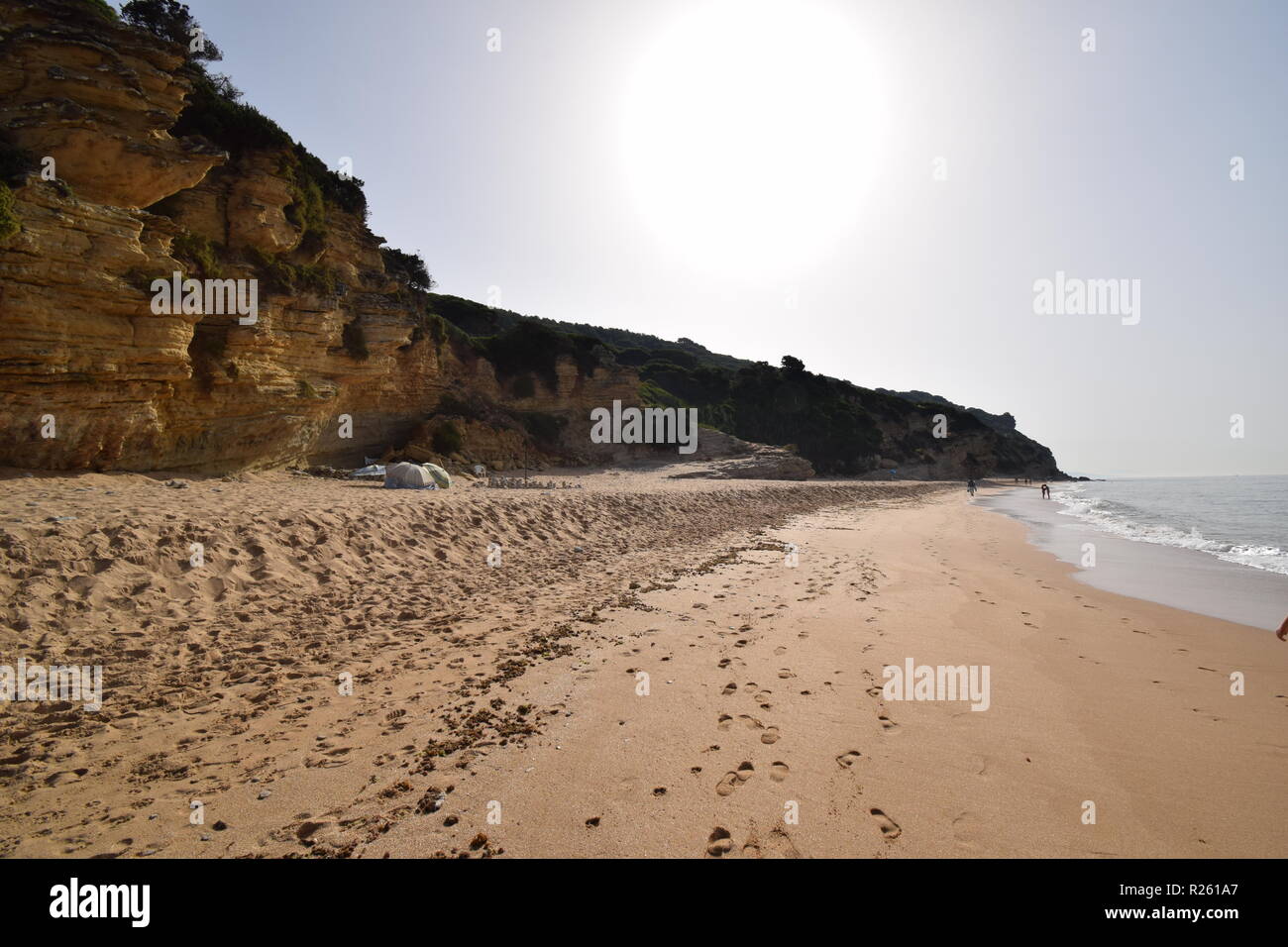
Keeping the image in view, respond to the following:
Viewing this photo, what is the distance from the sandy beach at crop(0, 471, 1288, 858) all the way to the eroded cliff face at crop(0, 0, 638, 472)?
3610mm

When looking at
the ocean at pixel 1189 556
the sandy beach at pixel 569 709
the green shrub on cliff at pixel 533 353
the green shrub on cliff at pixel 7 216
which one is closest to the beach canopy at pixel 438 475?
the sandy beach at pixel 569 709

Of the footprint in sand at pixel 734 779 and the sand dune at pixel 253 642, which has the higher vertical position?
the sand dune at pixel 253 642

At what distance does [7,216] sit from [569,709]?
15210 mm

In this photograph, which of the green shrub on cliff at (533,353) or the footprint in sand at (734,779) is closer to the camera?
the footprint in sand at (734,779)

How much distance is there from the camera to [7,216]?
10.5m

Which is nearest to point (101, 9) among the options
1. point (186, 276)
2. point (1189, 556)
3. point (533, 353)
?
point (186, 276)

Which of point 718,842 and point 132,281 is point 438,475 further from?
point 718,842

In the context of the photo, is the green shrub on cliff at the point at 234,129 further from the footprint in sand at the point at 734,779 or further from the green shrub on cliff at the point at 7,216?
the footprint in sand at the point at 734,779

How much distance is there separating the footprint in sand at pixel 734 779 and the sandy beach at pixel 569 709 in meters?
0.03

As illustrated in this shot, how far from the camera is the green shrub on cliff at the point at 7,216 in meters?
10.4

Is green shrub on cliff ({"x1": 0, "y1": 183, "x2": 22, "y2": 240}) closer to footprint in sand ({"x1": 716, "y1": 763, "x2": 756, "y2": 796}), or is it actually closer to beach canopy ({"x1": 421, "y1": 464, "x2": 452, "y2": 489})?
beach canopy ({"x1": 421, "y1": 464, "x2": 452, "y2": 489})

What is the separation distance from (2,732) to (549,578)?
6.45m
